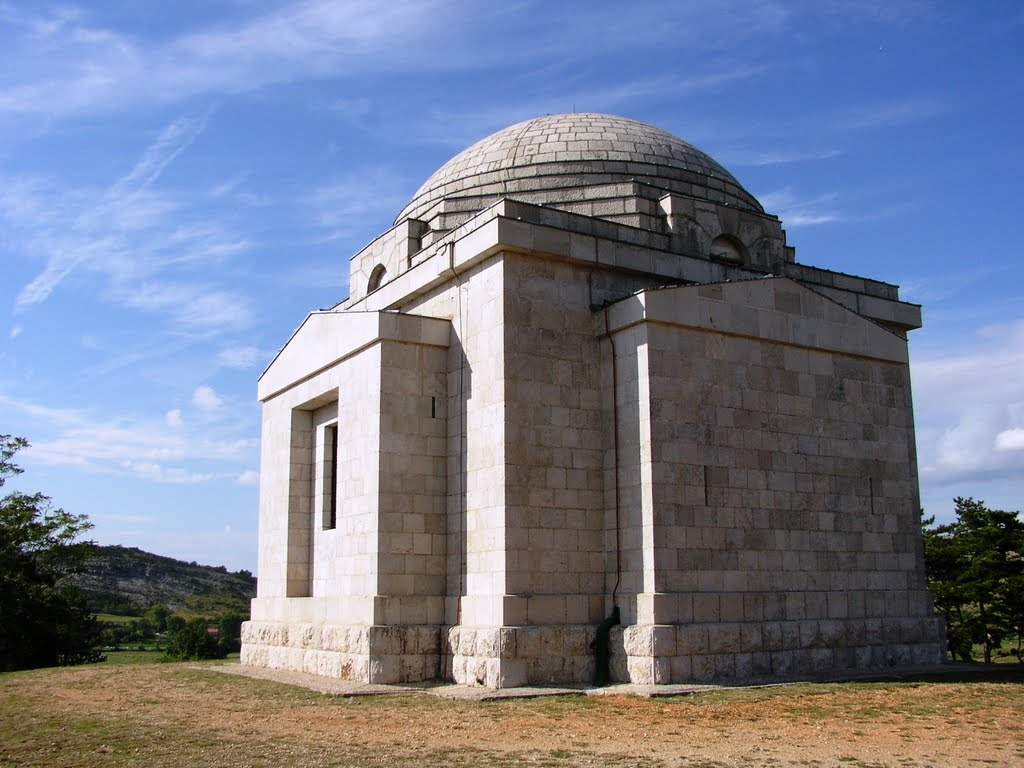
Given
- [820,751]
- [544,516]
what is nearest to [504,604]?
[544,516]

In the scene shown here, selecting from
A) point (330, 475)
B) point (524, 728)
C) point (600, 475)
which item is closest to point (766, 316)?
point (600, 475)

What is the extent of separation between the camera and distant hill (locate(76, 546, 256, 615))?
65875 mm

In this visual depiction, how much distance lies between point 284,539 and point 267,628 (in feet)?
6.01

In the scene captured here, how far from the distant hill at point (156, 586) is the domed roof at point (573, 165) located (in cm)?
4706

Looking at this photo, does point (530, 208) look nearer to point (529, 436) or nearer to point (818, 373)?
point (529, 436)

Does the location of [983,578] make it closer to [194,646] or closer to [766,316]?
[766,316]

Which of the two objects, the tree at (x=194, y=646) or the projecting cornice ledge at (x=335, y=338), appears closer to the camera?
the projecting cornice ledge at (x=335, y=338)

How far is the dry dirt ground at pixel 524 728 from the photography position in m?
9.80

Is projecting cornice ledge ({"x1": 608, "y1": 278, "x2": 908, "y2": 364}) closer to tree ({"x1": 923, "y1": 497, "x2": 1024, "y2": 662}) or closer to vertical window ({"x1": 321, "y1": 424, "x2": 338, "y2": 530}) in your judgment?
vertical window ({"x1": 321, "y1": 424, "x2": 338, "y2": 530})

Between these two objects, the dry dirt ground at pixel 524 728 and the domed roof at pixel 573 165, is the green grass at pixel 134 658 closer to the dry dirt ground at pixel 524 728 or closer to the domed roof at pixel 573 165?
the dry dirt ground at pixel 524 728

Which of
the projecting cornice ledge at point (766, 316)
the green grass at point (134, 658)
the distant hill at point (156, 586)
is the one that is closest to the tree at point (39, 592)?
the green grass at point (134, 658)

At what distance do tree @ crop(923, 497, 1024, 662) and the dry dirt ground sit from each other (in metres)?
14.8

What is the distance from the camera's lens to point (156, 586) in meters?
71.0

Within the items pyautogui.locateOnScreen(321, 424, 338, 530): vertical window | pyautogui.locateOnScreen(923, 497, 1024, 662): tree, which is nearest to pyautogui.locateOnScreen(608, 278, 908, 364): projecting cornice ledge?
pyautogui.locateOnScreen(321, 424, 338, 530): vertical window
